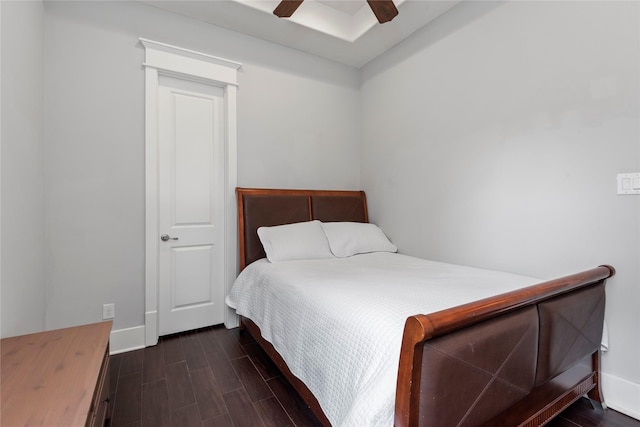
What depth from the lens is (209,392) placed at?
A: 178cm

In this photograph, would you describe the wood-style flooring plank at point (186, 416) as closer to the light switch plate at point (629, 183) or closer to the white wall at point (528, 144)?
the white wall at point (528, 144)

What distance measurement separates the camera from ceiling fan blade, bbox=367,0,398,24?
1.94m

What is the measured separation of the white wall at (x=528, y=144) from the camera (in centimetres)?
162

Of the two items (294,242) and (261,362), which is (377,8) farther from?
(261,362)

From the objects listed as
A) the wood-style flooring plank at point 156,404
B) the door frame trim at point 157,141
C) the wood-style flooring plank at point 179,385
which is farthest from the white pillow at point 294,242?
the wood-style flooring plank at point 156,404

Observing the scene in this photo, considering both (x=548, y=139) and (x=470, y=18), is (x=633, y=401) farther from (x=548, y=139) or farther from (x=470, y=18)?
(x=470, y=18)

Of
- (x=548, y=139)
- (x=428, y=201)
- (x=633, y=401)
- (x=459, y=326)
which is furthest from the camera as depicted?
(x=428, y=201)

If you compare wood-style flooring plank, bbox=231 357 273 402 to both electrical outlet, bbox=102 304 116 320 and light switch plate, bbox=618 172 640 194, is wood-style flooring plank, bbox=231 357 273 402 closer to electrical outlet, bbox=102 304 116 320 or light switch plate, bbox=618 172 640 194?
electrical outlet, bbox=102 304 116 320

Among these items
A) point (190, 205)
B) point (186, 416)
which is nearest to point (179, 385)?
point (186, 416)

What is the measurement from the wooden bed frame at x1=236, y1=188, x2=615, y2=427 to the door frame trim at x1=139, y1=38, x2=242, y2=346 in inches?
50.3

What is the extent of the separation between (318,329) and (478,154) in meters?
1.83

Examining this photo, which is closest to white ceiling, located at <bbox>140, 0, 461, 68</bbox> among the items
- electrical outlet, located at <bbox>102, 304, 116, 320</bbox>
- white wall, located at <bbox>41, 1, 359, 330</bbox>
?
white wall, located at <bbox>41, 1, 359, 330</bbox>

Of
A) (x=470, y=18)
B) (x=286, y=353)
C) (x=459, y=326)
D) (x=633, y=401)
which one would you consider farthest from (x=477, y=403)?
(x=470, y=18)

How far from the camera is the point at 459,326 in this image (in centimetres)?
95
